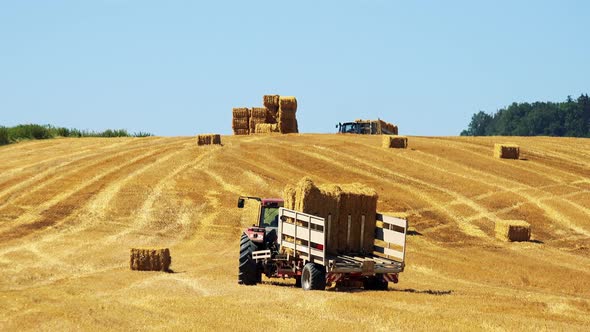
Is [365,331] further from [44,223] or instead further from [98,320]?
[44,223]

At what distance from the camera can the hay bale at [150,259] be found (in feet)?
98.7

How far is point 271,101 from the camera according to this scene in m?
63.8

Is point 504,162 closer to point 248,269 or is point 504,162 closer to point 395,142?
point 395,142

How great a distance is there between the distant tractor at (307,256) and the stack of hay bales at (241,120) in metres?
37.7

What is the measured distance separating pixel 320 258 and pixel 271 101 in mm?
40507

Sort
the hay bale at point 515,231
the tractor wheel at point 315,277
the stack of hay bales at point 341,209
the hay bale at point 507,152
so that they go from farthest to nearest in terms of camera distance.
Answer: the hay bale at point 507,152
the hay bale at point 515,231
the stack of hay bales at point 341,209
the tractor wheel at point 315,277

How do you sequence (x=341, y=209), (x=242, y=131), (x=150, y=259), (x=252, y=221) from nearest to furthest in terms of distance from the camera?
(x=341, y=209)
(x=150, y=259)
(x=252, y=221)
(x=242, y=131)

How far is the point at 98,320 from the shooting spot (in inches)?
714

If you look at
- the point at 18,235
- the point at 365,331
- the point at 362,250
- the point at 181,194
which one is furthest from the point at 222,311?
the point at 181,194

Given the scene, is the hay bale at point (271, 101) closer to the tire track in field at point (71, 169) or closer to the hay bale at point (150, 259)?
the tire track in field at point (71, 169)

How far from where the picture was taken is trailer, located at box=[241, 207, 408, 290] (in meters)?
23.7

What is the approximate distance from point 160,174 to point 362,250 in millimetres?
25580

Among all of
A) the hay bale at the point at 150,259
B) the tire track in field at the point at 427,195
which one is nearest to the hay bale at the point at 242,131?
the tire track in field at the point at 427,195

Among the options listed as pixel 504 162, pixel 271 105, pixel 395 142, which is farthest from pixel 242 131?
pixel 504 162
